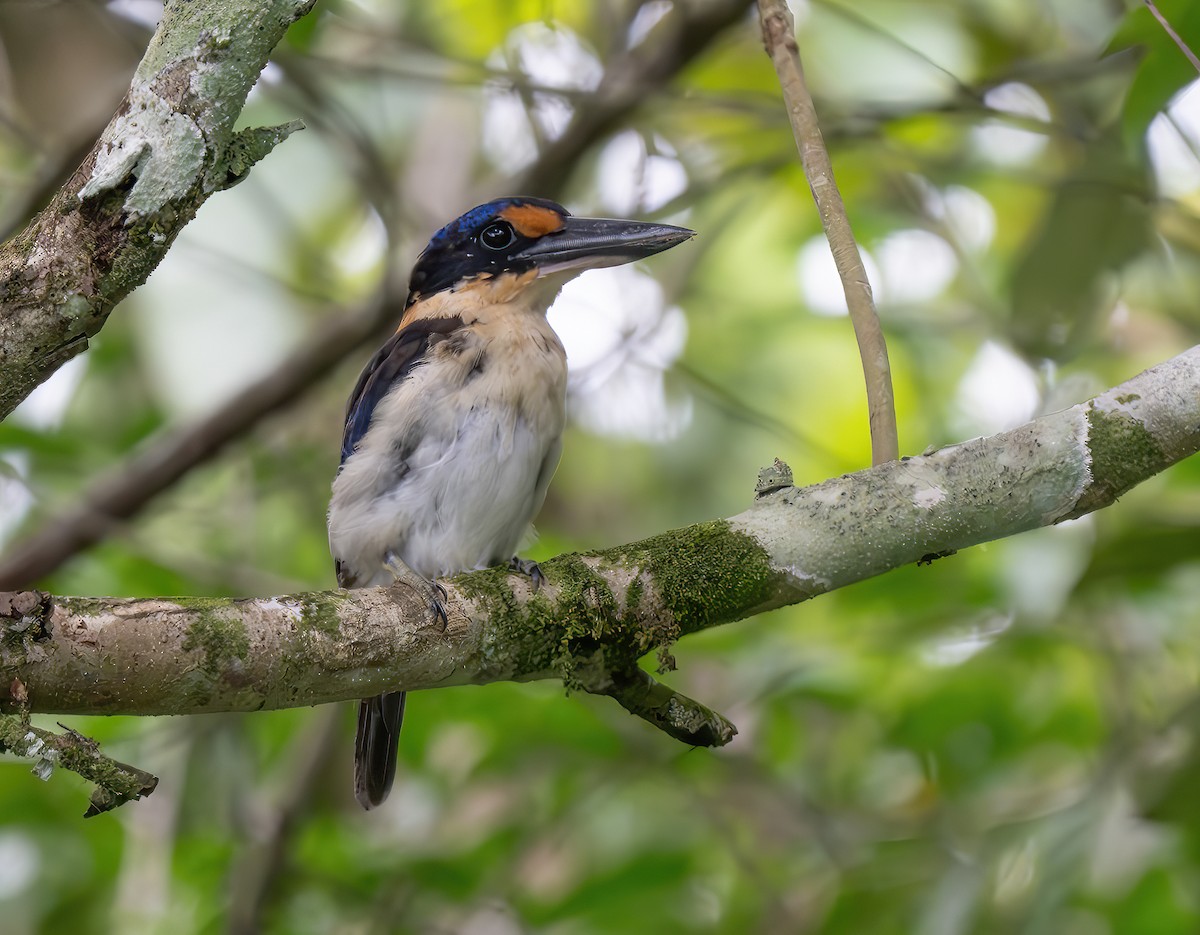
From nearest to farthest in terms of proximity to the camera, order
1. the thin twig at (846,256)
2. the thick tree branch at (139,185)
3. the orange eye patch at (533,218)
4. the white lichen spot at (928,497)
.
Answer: the thick tree branch at (139,185) → the white lichen spot at (928,497) → the thin twig at (846,256) → the orange eye patch at (533,218)

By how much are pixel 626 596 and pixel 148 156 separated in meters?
0.89

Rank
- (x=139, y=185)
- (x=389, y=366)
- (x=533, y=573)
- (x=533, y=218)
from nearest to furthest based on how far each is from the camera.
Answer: (x=139, y=185), (x=533, y=573), (x=389, y=366), (x=533, y=218)

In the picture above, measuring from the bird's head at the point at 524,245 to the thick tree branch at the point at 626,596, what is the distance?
123 cm

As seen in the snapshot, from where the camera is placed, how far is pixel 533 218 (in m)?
3.25

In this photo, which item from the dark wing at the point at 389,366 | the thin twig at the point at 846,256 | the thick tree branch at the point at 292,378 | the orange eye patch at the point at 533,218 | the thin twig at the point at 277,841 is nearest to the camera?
the thin twig at the point at 846,256

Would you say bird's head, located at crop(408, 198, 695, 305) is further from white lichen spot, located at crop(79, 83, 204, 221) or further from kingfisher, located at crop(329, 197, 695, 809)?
white lichen spot, located at crop(79, 83, 204, 221)

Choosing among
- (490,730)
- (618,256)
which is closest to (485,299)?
(618,256)

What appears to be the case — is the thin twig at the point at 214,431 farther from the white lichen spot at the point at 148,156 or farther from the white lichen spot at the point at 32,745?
the white lichen spot at the point at 32,745

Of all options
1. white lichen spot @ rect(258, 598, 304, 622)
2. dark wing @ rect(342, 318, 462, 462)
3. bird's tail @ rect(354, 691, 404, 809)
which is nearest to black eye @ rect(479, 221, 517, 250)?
dark wing @ rect(342, 318, 462, 462)

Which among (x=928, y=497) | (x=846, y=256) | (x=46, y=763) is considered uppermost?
(x=846, y=256)

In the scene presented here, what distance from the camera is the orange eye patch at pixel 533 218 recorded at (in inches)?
128

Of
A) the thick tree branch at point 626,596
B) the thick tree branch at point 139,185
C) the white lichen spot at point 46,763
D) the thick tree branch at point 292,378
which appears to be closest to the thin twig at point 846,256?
the thick tree branch at point 626,596

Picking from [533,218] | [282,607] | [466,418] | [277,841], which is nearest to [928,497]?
[282,607]

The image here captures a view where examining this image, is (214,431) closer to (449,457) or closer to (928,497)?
(449,457)
